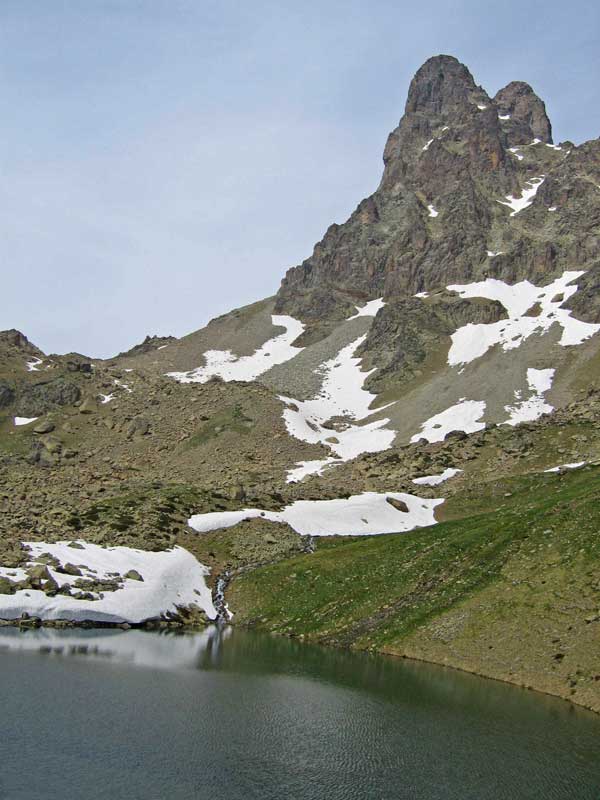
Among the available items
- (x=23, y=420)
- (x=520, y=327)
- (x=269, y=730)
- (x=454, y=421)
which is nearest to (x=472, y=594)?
(x=269, y=730)

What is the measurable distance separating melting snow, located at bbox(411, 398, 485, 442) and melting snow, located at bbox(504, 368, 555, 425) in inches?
214

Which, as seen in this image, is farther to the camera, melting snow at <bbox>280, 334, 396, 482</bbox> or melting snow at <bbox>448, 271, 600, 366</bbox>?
melting snow at <bbox>448, 271, 600, 366</bbox>

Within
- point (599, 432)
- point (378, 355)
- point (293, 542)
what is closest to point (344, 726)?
point (293, 542)

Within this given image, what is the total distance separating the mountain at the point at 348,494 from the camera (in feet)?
162

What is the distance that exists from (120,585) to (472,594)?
28168 millimetres

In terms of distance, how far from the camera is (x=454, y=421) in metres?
127

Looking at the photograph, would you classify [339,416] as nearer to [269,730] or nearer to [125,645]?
[125,645]

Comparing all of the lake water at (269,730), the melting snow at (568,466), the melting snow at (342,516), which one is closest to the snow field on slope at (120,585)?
the lake water at (269,730)

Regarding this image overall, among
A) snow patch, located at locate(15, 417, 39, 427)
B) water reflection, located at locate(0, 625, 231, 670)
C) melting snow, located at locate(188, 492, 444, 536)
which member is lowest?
water reflection, located at locate(0, 625, 231, 670)

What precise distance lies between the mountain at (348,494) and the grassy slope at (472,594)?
176 millimetres

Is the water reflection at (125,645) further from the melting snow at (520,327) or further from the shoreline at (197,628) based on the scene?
the melting snow at (520,327)

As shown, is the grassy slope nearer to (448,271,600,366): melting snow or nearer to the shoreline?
the shoreline

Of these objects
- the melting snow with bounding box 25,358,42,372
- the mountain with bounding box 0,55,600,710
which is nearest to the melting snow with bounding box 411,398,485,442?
the mountain with bounding box 0,55,600,710

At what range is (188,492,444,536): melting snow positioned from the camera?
3029 inches
